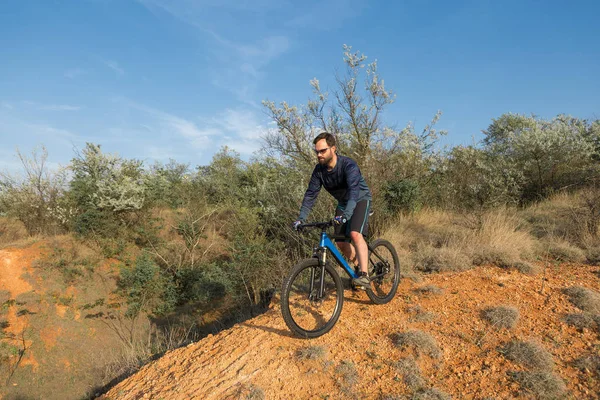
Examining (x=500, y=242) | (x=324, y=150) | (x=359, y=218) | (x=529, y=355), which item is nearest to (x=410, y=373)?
(x=529, y=355)

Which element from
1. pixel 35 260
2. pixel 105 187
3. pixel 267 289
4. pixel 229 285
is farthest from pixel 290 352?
pixel 105 187

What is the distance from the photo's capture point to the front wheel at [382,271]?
455 cm

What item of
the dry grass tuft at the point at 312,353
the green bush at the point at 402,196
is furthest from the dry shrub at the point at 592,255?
the green bush at the point at 402,196

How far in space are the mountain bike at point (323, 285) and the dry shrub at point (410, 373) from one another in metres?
0.88

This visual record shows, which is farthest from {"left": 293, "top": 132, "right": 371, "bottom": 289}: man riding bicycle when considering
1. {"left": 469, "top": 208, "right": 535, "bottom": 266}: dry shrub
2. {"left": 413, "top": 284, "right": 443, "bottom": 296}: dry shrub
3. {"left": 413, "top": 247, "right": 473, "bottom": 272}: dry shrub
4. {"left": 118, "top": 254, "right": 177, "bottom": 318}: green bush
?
{"left": 118, "top": 254, "right": 177, "bottom": 318}: green bush

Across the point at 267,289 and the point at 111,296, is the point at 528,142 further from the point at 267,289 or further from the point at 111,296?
the point at 111,296

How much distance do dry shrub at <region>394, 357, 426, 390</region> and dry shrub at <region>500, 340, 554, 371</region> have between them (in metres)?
0.86

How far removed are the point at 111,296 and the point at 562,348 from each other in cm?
1263

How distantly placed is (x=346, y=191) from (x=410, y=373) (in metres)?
2.03

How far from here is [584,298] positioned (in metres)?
3.92

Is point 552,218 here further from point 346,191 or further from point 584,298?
point 346,191

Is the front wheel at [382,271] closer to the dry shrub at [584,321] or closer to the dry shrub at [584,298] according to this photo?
the dry shrub at [584,321]

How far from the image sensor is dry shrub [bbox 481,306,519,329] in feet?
11.8

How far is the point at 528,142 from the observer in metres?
13.0
